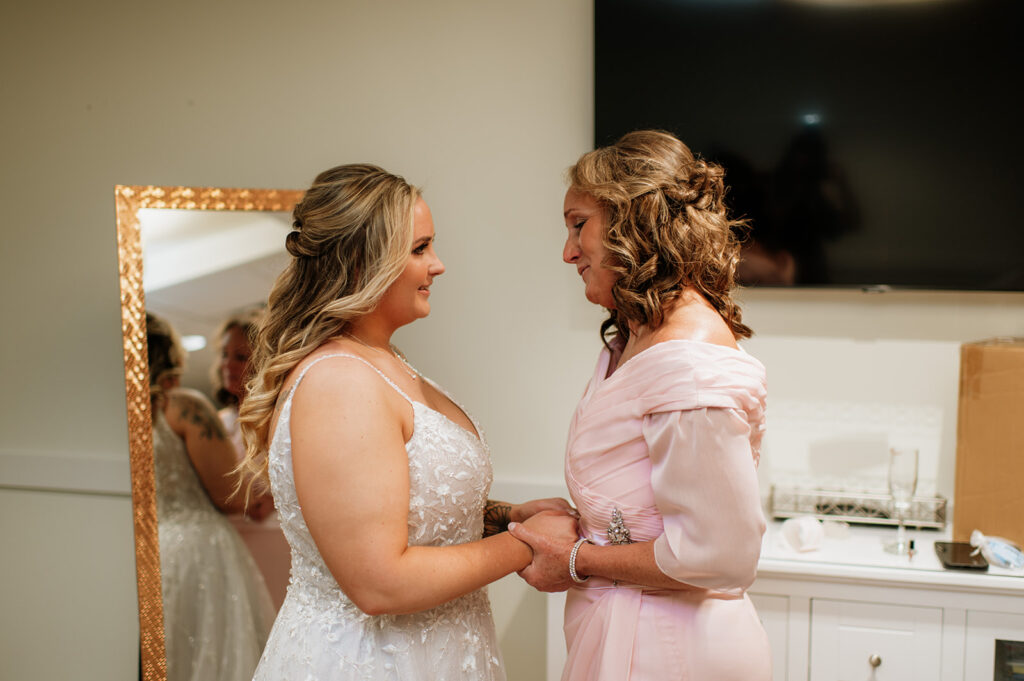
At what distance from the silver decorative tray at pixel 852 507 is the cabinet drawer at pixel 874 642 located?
340 mm

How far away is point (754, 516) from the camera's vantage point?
135cm

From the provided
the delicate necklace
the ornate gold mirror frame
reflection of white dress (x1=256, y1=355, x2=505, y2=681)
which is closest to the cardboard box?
reflection of white dress (x1=256, y1=355, x2=505, y2=681)

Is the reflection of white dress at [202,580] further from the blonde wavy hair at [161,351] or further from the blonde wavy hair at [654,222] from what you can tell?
the blonde wavy hair at [654,222]

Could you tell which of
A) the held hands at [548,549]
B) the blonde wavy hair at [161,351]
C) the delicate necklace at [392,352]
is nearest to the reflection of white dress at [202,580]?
the blonde wavy hair at [161,351]

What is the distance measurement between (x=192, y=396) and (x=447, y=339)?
0.80m

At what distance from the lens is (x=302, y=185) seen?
8.72 ft

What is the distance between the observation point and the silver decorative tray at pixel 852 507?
2.26m

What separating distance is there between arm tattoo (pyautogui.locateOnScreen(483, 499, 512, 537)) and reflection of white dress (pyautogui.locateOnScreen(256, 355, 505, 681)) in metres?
0.27

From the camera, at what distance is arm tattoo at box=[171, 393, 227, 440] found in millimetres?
2572

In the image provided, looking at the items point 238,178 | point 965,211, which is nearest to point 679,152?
point 965,211

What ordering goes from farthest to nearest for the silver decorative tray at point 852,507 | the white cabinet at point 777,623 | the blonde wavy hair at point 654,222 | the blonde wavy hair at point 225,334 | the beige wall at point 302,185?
the blonde wavy hair at point 225,334, the beige wall at point 302,185, the silver decorative tray at point 852,507, the white cabinet at point 777,623, the blonde wavy hair at point 654,222

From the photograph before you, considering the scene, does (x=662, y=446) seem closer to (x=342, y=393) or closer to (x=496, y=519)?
(x=342, y=393)

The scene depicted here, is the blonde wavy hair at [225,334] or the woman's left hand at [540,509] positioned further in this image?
the blonde wavy hair at [225,334]

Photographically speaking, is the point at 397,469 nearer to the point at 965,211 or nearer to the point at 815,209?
the point at 815,209
